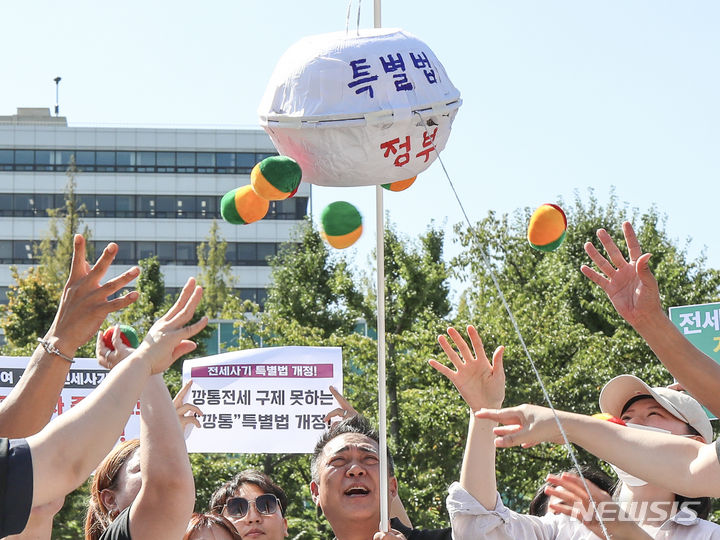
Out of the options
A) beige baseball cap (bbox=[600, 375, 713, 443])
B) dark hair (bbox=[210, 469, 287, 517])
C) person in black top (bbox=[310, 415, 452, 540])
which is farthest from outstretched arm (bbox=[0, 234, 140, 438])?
dark hair (bbox=[210, 469, 287, 517])

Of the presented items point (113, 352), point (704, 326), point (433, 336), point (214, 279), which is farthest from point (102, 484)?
point (214, 279)

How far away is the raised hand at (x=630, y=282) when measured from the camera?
2867mm

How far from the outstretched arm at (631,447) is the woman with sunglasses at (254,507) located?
2363 mm

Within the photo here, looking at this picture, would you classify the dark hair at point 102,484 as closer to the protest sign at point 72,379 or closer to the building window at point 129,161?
the protest sign at point 72,379

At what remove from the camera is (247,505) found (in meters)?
→ 4.82

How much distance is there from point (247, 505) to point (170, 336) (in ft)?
7.62

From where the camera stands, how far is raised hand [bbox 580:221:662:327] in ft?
9.41

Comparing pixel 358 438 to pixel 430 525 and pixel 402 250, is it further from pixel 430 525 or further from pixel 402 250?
pixel 402 250

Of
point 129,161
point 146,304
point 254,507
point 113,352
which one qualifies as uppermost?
point 129,161

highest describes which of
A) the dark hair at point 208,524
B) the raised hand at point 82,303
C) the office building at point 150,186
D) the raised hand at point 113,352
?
the office building at point 150,186

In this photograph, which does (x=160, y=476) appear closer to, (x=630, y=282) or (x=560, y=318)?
A: (x=630, y=282)

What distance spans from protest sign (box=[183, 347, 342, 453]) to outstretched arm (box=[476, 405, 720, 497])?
5499mm

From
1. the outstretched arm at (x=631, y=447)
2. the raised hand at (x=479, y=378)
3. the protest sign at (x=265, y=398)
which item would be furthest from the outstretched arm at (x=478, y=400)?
the protest sign at (x=265, y=398)

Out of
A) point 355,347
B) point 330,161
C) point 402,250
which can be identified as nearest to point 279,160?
point 330,161
